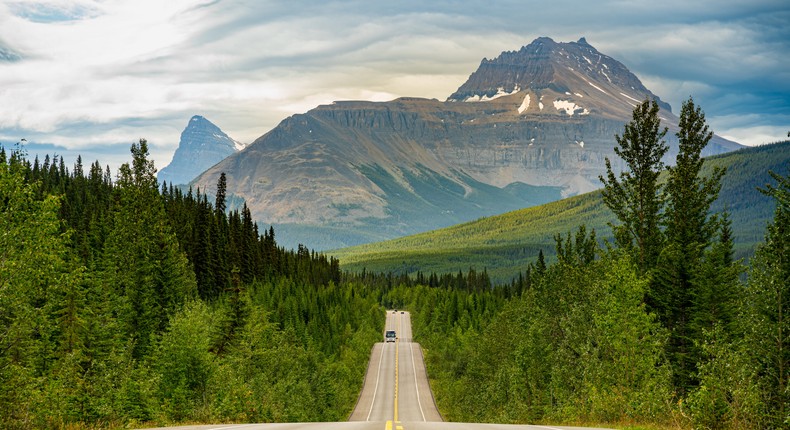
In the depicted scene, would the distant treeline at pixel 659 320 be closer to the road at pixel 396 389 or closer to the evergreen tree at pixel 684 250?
the evergreen tree at pixel 684 250

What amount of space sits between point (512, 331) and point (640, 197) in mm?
37160

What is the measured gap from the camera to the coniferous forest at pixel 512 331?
3447cm

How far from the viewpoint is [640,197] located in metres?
56.2

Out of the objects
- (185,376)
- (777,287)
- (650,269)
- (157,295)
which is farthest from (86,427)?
(157,295)

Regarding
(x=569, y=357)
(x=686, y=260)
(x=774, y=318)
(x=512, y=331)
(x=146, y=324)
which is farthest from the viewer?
(x=512, y=331)

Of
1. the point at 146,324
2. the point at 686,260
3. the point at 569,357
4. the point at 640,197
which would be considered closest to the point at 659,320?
the point at 686,260

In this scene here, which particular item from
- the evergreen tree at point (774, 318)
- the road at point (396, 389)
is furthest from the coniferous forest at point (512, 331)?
the road at point (396, 389)

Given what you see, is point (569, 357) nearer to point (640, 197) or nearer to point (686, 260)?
point (686, 260)

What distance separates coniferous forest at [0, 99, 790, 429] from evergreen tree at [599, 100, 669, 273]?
14 centimetres

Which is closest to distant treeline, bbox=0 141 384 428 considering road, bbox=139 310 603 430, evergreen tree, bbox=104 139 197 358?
evergreen tree, bbox=104 139 197 358

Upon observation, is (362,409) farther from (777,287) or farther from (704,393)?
(704,393)

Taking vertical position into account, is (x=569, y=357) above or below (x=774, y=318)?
below

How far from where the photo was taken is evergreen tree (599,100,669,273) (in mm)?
55719

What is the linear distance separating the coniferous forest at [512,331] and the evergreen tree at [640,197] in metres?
0.14
